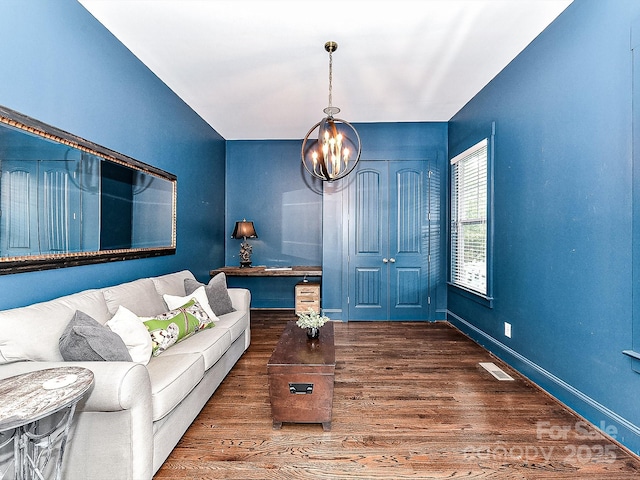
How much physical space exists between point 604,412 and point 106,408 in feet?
9.45

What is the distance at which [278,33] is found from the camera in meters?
2.77

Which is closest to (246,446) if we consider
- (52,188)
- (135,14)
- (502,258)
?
(52,188)

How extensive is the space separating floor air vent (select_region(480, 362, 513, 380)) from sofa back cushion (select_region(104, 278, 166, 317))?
9.92ft

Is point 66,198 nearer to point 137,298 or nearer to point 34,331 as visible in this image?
point 137,298

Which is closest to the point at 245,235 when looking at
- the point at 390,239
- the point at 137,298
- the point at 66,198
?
the point at 390,239

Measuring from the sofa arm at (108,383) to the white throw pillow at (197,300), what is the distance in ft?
4.36

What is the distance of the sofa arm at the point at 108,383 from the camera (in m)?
1.44

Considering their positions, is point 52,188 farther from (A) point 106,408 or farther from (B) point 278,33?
(B) point 278,33

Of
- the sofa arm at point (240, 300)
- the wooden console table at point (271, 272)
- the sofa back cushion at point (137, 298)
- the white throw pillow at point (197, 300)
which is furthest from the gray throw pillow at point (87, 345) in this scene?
the wooden console table at point (271, 272)

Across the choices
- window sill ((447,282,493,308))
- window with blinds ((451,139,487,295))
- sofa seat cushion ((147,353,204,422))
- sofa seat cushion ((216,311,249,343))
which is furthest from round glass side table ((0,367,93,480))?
window with blinds ((451,139,487,295))

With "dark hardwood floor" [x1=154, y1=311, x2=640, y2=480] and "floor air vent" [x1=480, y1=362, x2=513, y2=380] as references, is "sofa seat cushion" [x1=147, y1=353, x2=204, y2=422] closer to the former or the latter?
"dark hardwood floor" [x1=154, y1=311, x2=640, y2=480]

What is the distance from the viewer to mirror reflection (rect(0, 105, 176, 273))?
187 centimetres

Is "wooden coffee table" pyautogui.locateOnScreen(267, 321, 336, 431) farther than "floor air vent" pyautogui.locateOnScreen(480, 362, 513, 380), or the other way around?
"floor air vent" pyautogui.locateOnScreen(480, 362, 513, 380)

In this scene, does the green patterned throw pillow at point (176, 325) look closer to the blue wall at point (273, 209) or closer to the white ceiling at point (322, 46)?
the white ceiling at point (322, 46)
